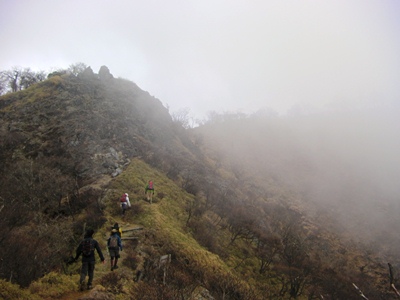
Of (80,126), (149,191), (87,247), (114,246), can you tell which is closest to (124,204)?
(149,191)

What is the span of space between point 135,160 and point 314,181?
1699 inches

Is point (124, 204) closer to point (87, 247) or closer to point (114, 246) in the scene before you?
point (114, 246)

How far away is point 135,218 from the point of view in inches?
706

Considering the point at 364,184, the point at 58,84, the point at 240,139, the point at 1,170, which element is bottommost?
the point at 364,184

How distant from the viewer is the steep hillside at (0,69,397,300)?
1091 centimetres

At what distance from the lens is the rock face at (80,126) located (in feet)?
86.1

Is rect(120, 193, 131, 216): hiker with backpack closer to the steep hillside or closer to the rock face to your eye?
Answer: the steep hillside

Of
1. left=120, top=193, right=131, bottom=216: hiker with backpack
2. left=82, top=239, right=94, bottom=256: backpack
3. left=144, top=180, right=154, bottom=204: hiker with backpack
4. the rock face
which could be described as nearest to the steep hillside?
the rock face

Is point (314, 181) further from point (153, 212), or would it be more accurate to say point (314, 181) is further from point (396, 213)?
point (153, 212)

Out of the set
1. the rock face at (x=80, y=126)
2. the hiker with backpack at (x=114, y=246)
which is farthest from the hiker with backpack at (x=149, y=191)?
the hiker with backpack at (x=114, y=246)

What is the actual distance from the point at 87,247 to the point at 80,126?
78.6ft

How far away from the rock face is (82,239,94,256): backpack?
49.2 feet

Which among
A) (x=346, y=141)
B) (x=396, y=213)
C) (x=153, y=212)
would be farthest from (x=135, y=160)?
(x=346, y=141)

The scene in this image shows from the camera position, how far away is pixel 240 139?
244ft
